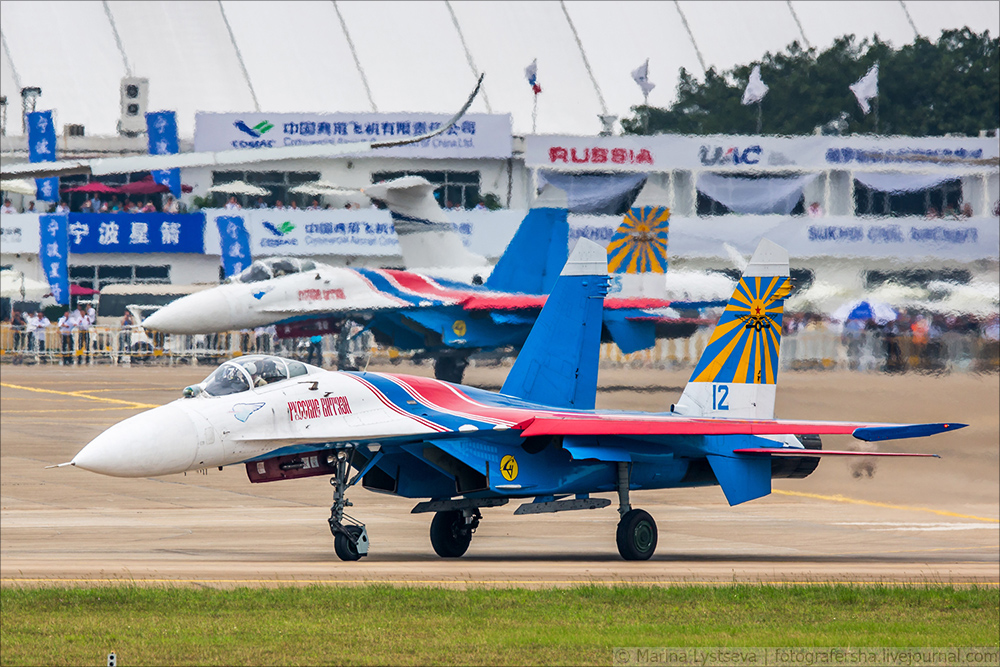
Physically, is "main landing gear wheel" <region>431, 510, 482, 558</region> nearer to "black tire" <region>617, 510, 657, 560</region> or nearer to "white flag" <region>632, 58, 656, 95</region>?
"black tire" <region>617, 510, 657, 560</region>

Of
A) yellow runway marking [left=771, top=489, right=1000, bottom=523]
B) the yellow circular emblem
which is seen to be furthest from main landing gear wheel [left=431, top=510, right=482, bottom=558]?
yellow runway marking [left=771, top=489, right=1000, bottom=523]

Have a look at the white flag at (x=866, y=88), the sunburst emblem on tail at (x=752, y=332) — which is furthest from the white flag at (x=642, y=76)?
the sunburst emblem on tail at (x=752, y=332)

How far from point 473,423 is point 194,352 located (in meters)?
29.7

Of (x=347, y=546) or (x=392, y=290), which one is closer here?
(x=347, y=546)

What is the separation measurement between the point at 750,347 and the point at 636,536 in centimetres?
324

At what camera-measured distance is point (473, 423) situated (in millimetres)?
14805

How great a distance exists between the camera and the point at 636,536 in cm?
1560

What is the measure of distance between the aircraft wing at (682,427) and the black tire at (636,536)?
101 cm

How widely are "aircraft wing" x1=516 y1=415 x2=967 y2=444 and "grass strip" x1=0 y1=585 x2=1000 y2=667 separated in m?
2.28

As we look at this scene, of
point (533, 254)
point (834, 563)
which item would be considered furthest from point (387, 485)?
point (533, 254)

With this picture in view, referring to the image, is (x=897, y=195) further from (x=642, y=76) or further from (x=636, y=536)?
(x=636, y=536)

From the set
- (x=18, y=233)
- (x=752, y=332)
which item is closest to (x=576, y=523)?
(x=752, y=332)

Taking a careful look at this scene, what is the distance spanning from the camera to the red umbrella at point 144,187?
56844mm

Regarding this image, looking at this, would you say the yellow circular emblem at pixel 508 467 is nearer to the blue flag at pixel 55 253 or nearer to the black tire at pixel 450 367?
the black tire at pixel 450 367
